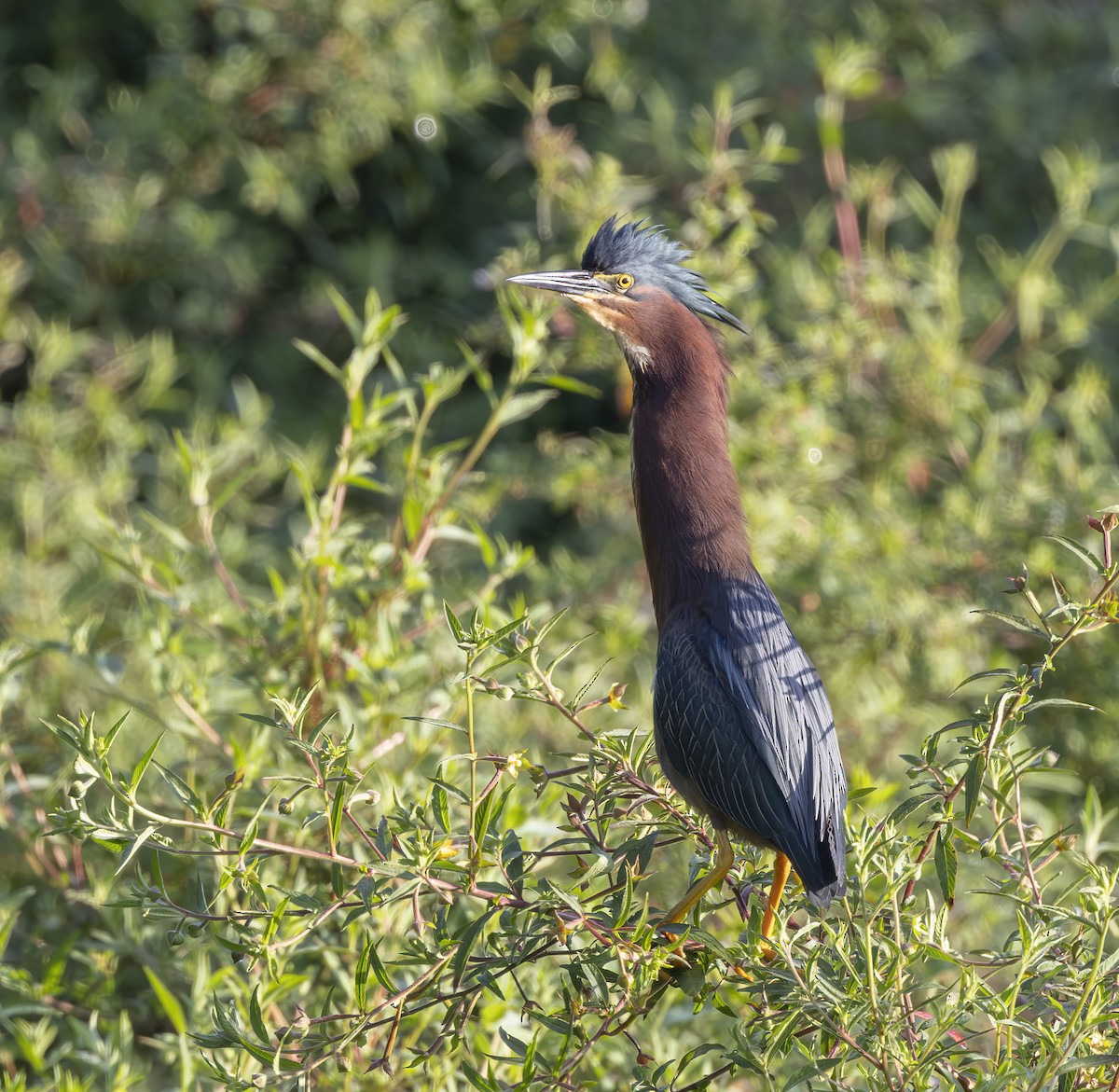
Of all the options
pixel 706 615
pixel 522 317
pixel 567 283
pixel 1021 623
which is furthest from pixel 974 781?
pixel 567 283

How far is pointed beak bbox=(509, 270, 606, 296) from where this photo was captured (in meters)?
2.98

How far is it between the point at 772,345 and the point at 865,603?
0.83 meters

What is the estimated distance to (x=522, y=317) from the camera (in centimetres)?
288

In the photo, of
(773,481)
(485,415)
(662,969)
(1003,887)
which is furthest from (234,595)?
(485,415)

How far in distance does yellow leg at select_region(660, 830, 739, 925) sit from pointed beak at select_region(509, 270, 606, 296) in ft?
4.18

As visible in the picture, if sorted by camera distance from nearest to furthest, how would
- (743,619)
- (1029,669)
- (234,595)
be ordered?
(1029,669)
(743,619)
(234,595)

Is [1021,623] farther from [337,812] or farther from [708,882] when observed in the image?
[337,812]

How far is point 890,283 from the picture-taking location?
4398mm

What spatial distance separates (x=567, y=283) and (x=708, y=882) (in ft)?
4.64

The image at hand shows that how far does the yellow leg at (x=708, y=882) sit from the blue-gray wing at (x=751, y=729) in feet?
0.33

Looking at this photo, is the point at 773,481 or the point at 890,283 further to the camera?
the point at 890,283

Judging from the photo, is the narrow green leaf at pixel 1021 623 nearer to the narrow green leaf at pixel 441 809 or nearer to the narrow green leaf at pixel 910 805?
the narrow green leaf at pixel 910 805

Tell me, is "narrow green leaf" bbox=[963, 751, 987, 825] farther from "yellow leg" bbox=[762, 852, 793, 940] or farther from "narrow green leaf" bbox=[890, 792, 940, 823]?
"yellow leg" bbox=[762, 852, 793, 940]

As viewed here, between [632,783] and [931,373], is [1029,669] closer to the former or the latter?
[632,783]
